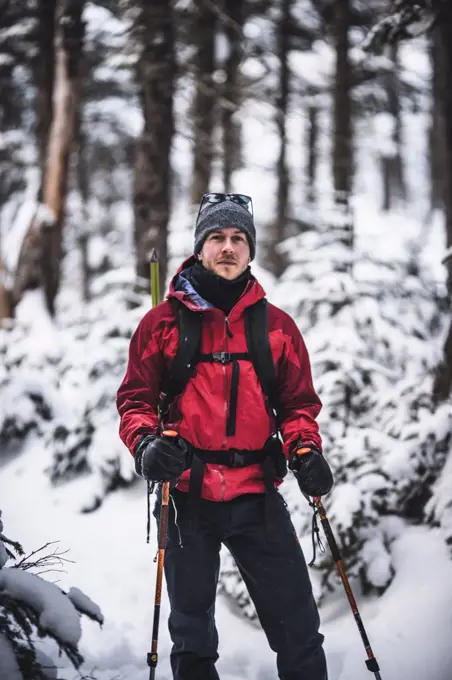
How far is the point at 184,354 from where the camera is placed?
2838 mm

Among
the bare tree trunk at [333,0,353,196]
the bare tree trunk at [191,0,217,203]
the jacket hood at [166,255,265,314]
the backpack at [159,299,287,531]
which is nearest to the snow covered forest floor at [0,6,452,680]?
the backpack at [159,299,287,531]

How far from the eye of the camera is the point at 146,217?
7.16m

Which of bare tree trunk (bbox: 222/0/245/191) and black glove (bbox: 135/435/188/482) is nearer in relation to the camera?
black glove (bbox: 135/435/188/482)

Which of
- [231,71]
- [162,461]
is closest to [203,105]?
[231,71]

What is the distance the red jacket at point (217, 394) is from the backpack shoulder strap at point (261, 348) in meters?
0.04

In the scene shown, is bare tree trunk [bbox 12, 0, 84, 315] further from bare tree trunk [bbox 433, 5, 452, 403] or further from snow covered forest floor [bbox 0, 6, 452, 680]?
bare tree trunk [bbox 433, 5, 452, 403]

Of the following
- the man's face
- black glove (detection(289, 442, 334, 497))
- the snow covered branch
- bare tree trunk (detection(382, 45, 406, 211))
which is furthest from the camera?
bare tree trunk (detection(382, 45, 406, 211))

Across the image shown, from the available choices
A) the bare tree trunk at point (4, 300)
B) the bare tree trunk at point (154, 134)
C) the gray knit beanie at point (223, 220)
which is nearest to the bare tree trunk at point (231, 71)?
the bare tree trunk at point (154, 134)

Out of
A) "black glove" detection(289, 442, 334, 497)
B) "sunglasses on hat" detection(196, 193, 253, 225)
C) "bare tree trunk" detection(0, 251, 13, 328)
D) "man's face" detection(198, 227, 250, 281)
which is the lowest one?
"black glove" detection(289, 442, 334, 497)

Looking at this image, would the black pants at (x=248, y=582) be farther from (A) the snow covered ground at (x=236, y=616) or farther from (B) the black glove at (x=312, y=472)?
(A) the snow covered ground at (x=236, y=616)

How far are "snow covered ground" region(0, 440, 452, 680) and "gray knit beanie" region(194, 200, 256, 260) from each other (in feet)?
7.56

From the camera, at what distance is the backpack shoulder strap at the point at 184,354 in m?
2.84

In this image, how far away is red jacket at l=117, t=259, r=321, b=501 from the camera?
2.81 metres

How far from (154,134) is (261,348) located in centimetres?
516
